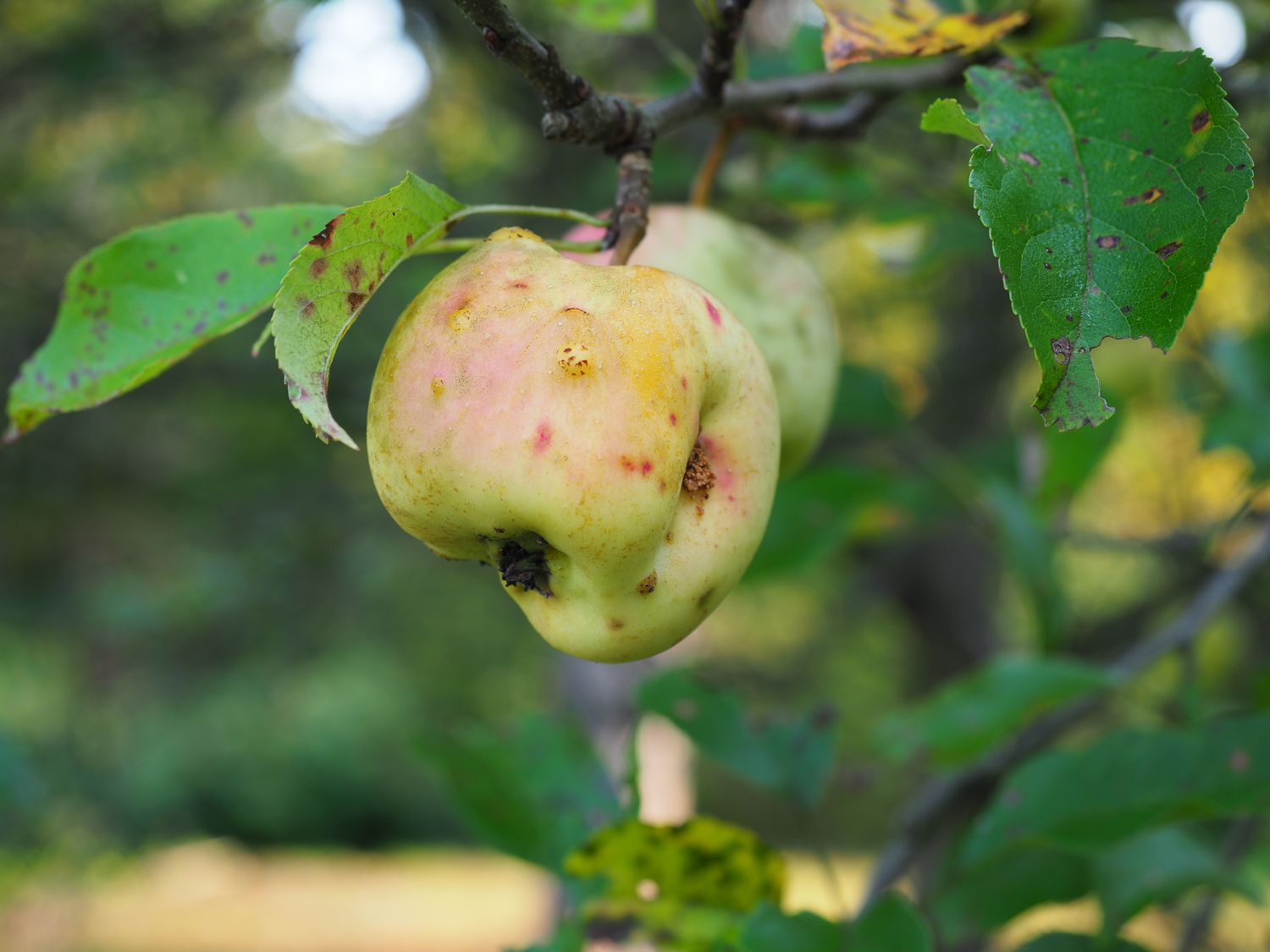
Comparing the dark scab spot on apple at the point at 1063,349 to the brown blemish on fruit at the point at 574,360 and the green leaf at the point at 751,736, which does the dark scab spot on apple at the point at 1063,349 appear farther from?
the green leaf at the point at 751,736

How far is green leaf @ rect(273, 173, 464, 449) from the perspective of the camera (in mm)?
439

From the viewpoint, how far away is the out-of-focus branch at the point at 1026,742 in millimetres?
1038

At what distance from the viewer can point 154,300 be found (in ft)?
2.06

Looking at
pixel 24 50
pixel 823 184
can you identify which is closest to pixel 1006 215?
pixel 823 184

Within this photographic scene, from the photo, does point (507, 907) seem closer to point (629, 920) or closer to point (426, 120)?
point (426, 120)

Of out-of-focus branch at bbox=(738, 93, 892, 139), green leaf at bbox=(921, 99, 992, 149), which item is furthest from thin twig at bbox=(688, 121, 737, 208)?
green leaf at bbox=(921, 99, 992, 149)

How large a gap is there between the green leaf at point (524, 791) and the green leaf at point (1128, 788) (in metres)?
0.35

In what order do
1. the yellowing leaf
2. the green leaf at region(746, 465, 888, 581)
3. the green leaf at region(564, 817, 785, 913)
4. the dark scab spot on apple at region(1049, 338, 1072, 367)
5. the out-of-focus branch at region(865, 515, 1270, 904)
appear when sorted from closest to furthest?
the dark scab spot on apple at region(1049, 338, 1072, 367) < the yellowing leaf < the green leaf at region(564, 817, 785, 913) < the out-of-focus branch at region(865, 515, 1270, 904) < the green leaf at region(746, 465, 888, 581)

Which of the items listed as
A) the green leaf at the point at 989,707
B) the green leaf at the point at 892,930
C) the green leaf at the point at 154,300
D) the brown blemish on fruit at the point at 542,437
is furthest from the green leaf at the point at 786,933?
the green leaf at the point at 154,300

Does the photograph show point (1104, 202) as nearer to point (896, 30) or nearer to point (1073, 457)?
point (896, 30)

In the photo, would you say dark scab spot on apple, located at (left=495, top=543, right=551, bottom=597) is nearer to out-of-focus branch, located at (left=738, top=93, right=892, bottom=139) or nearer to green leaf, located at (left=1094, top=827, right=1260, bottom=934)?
out-of-focus branch, located at (left=738, top=93, right=892, bottom=139)

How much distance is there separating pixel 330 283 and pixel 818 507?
0.92 meters

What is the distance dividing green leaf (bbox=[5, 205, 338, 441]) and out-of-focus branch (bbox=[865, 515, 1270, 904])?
79cm

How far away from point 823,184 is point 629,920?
32.7 inches
